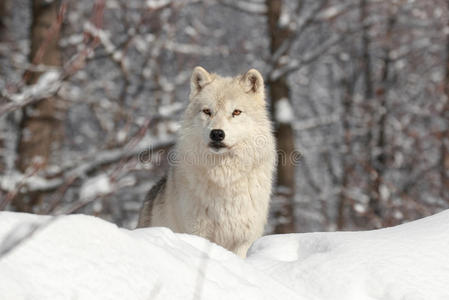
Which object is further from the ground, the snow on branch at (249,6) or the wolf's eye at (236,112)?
the snow on branch at (249,6)

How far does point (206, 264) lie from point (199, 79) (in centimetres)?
404

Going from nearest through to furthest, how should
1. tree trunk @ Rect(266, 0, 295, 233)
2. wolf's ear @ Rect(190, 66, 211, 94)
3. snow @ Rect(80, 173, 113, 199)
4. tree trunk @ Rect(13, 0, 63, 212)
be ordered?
snow @ Rect(80, 173, 113, 199) → wolf's ear @ Rect(190, 66, 211, 94) → tree trunk @ Rect(13, 0, 63, 212) → tree trunk @ Rect(266, 0, 295, 233)

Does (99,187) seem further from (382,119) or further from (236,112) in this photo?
(382,119)

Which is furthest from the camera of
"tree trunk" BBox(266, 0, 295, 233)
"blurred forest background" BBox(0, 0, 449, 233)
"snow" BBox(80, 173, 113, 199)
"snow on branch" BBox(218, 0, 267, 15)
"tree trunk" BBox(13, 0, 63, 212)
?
"snow on branch" BBox(218, 0, 267, 15)

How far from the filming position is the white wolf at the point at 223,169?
517 cm

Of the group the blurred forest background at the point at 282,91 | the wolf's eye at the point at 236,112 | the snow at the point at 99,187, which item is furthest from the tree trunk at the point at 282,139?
the snow at the point at 99,187

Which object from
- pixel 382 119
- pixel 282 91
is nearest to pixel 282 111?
pixel 282 91

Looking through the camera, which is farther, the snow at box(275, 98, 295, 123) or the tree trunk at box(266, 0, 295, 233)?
the snow at box(275, 98, 295, 123)

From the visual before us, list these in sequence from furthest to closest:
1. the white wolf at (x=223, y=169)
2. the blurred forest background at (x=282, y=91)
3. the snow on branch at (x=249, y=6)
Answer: the snow on branch at (x=249, y=6)
the blurred forest background at (x=282, y=91)
the white wolf at (x=223, y=169)

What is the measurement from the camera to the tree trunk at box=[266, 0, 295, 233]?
36.3 ft

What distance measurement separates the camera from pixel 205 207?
17.0ft

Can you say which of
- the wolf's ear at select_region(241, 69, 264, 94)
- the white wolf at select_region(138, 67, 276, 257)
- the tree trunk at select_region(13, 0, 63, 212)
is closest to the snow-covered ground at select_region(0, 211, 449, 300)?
the white wolf at select_region(138, 67, 276, 257)

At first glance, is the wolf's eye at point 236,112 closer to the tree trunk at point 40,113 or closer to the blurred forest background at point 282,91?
the blurred forest background at point 282,91

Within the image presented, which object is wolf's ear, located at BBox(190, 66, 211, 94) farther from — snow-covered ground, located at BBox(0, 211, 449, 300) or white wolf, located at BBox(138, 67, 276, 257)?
snow-covered ground, located at BBox(0, 211, 449, 300)
